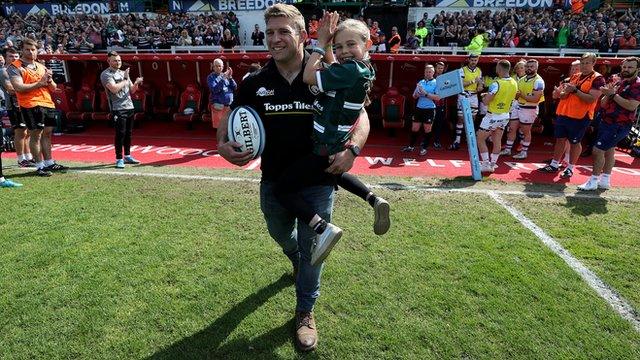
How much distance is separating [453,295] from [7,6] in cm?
4123

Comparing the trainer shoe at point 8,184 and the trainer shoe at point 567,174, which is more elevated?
the trainer shoe at point 8,184

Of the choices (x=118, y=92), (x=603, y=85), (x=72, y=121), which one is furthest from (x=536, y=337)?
(x=72, y=121)

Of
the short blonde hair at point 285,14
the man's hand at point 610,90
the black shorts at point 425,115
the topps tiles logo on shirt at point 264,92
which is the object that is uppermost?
the short blonde hair at point 285,14

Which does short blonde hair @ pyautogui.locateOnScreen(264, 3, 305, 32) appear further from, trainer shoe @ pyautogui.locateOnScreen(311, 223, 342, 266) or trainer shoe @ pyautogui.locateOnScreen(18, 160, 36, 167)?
trainer shoe @ pyautogui.locateOnScreen(18, 160, 36, 167)

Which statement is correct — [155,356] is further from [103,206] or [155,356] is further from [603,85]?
[603,85]

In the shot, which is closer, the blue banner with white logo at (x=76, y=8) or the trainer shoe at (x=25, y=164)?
the trainer shoe at (x=25, y=164)

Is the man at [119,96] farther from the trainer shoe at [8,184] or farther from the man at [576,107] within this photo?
the man at [576,107]

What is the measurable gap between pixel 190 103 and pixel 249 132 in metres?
10.1

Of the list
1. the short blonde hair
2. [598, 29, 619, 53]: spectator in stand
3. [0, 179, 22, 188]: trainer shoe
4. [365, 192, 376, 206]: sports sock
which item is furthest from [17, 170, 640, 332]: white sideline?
[598, 29, 619, 53]: spectator in stand

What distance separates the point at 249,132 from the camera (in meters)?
2.64

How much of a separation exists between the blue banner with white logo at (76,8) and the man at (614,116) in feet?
98.3

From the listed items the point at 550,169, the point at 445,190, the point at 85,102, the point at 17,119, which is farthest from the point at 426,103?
the point at 85,102

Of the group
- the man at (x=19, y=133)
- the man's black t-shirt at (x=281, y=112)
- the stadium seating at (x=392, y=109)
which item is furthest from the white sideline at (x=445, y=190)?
the stadium seating at (x=392, y=109)

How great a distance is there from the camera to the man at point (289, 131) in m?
2.56
